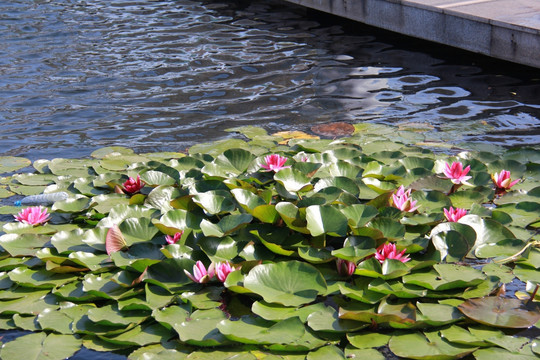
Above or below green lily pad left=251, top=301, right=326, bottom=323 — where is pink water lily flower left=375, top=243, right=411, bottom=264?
above

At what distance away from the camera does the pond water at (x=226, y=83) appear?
15.8 ft

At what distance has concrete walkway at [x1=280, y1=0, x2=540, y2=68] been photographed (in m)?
5.26

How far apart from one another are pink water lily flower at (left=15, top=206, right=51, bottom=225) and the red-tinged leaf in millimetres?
544

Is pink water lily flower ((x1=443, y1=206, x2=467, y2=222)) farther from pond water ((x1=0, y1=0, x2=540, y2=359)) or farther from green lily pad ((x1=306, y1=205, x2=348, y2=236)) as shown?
pond water ((x1=0, y1=0, x2=540, y2=359))

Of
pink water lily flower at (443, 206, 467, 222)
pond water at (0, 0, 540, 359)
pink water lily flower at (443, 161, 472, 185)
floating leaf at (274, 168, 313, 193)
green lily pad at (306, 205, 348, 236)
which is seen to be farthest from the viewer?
pond water at (0, 0, 540, 359)

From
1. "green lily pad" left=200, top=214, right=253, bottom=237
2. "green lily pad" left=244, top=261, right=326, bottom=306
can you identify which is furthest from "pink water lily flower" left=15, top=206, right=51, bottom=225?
"green lily pad" left=244, top=261, right=326, bottom=306

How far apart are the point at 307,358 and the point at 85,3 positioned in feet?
29.1

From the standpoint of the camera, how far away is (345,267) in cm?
249

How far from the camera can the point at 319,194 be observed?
9.45ft

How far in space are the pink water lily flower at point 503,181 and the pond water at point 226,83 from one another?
1.12 meters

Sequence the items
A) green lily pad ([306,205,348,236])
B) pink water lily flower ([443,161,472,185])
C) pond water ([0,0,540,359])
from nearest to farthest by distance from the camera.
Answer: green lily pad ([306,205,348,236])
pink water lily flower ([443,161,472,185])
pond water ([0,0,540,359])

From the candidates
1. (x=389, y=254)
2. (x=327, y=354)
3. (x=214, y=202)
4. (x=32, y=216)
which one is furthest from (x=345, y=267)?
(x=32, y=216)

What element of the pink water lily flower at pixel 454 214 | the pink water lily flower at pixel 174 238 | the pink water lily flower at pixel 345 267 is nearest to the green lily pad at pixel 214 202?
the pink water lily flower at pixel 174 238

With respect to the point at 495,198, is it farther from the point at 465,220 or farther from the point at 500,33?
the point at 500,33
